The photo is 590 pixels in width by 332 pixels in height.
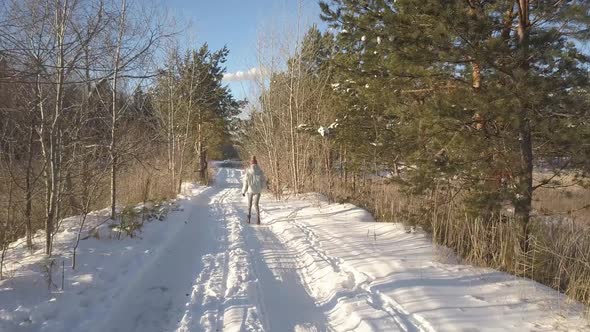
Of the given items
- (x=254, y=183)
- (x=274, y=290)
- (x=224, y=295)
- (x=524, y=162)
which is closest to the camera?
(x=224, y=295)

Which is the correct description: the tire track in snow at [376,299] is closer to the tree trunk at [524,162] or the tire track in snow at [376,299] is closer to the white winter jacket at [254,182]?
the tree trunk at [524,162]

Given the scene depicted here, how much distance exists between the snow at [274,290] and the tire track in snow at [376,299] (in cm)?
2

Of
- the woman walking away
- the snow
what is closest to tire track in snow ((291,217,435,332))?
A: the snow

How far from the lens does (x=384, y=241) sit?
25.0 feet

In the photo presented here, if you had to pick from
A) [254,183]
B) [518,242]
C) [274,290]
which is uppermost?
[254,183]

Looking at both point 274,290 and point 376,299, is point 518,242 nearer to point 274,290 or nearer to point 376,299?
point 376,299

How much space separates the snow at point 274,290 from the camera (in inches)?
165

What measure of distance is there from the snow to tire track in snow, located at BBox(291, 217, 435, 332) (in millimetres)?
17

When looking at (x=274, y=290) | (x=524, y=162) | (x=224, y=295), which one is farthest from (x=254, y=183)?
(x=524, y=162)

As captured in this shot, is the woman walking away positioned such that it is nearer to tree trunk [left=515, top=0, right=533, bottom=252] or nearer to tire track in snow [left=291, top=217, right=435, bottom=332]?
tire track in snow [left=291, top=217, right=435, bottom=332]

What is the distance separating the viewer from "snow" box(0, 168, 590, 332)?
4188mm

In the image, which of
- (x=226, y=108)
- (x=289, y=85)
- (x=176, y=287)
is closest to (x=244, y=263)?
(x=176, y=287)

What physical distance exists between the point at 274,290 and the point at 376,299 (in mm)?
1350

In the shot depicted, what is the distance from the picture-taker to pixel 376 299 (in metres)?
4.77
